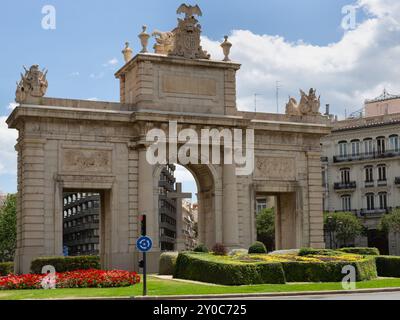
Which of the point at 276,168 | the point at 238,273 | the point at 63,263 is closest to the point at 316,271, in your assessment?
the point at 238,273

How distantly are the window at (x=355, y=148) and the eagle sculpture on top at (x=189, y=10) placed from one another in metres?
44.8

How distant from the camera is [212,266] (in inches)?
1446

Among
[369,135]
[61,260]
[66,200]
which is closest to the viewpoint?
[61,260]

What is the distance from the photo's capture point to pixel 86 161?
158 feet

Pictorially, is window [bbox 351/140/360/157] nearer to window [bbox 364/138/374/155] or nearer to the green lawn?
window [bbox 364/138/374/155]

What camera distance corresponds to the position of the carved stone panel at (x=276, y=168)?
5303 cm

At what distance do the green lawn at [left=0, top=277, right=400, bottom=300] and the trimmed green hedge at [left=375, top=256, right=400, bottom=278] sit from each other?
6933 millimetres

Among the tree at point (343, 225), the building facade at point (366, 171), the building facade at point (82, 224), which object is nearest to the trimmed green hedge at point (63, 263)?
the tree at point (343, 225)

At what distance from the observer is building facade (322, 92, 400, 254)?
→ 291 ft

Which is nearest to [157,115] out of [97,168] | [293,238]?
[97,168]

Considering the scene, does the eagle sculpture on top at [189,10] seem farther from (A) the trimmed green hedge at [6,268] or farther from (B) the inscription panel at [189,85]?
(A) the trimmed green hedge at [6,268]

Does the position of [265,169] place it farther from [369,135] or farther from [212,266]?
[369,135]

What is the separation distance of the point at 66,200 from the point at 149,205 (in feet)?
273

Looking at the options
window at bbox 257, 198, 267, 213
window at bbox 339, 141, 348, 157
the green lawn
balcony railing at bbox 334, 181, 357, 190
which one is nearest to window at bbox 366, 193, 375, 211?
balcony railing at bbox 334, 181, 357, 190
